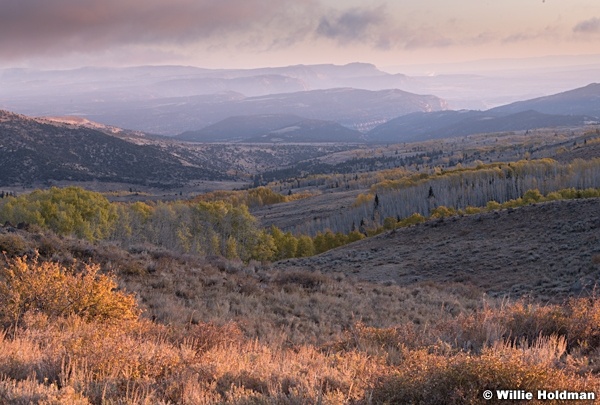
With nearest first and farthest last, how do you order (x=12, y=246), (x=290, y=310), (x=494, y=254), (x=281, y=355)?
(x=281, y=355), (x=290, y=310), (x=12, y=246), (x=494, y=254)

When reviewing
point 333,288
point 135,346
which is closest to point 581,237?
point 333,288

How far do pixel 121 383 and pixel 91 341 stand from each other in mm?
1570

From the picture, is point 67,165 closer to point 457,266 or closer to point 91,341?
point 457,266

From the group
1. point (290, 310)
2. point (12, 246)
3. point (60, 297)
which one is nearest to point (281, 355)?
point (60, 297)

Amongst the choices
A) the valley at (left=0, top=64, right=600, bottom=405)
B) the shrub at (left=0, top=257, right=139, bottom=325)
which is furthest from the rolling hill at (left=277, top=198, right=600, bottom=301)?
the shrub at (left=0, top=257, right=139, bottom=325)

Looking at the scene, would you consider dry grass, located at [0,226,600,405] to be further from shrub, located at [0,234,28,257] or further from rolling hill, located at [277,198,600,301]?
rolling hill, located at [277,198,600,301]

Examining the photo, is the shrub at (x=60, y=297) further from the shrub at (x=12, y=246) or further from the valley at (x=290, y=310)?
the shrub at (x=12, y=246)

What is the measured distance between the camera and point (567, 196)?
5916cm

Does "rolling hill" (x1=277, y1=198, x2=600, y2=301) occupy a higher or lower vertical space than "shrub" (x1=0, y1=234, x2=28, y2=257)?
lower

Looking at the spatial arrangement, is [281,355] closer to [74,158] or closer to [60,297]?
[60,297]

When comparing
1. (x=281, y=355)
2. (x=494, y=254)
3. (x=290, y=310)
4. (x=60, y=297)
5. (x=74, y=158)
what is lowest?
(x=494, y=254)

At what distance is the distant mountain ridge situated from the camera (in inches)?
5354

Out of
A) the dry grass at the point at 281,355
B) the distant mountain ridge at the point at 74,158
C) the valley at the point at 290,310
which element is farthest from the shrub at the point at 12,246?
the distant mountain ridge at the point at 74,158

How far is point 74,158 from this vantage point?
15500cm
